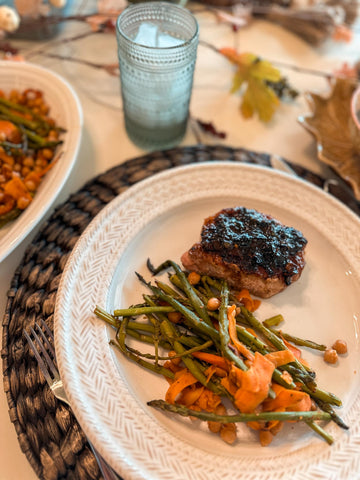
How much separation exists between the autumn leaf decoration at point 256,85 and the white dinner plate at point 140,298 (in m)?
0.77

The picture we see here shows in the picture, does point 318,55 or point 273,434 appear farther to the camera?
point 318,55

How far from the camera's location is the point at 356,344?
5.67ft

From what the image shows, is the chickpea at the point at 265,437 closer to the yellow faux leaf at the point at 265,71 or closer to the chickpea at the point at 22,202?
the chickpea at the point at 22,202

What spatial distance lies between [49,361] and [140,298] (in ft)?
1.44

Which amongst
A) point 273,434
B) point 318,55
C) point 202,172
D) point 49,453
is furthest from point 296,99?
point 49,453

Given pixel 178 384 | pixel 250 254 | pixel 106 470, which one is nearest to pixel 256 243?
pixel 250 254

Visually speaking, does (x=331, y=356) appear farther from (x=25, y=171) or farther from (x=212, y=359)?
(x=25, y=171)

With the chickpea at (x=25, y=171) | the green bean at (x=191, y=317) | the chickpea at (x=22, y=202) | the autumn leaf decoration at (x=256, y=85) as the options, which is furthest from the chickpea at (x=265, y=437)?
the autumn leaf decoration at (x=256, y=85)

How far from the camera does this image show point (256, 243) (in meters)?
1.77

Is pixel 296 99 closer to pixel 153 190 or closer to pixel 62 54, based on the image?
pixel 153 190

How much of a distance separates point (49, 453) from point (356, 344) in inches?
49.9

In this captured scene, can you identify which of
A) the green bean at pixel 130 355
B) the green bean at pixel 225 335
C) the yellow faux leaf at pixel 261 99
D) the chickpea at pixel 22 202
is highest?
the yellow faux leaf at pixel 261 99

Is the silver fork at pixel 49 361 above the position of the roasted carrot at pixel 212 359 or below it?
below

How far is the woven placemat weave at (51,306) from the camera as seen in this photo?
4.94 feet
